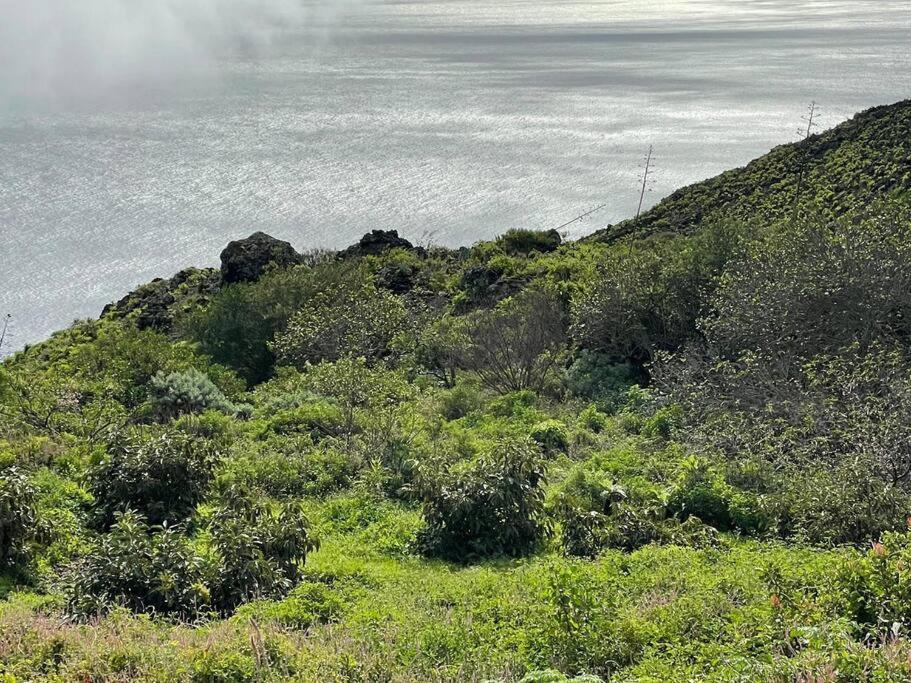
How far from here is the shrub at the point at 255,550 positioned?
10.9 meters

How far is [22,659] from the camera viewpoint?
27.7 ft

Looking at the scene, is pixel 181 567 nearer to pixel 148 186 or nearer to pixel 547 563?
pixel 547 563

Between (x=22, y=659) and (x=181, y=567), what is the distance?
Result: 251 cm

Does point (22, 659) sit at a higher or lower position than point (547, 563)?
higher

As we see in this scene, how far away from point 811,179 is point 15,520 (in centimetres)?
4823

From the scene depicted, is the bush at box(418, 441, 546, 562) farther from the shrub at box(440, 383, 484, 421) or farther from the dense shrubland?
the shrub at box(440, 383, 484, 421)

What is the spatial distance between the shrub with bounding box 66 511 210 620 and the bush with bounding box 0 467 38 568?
1.20m

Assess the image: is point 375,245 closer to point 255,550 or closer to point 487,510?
point 487,510

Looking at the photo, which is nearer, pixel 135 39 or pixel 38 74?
pixel 38 74

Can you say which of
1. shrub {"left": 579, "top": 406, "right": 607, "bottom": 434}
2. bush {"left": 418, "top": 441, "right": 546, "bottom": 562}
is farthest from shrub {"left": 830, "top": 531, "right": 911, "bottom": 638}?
shrub {"left": 579, "top": 406, "right": 607, "bottom": 434}

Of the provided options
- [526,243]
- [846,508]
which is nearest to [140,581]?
[846,508]

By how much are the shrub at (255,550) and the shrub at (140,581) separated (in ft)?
0.98

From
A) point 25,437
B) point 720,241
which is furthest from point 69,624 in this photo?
point 720,241

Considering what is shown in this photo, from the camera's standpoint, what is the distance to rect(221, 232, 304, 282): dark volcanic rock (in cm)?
4294
